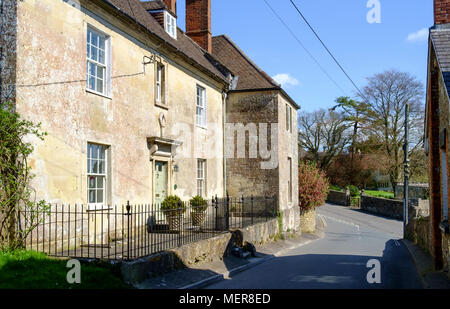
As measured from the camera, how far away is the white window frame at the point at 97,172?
11000 millimetres

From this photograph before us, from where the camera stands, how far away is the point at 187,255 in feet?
34.6

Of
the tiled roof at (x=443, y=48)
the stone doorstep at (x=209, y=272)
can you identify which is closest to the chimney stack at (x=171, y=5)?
the stone doorstep at (x=209, y=272)

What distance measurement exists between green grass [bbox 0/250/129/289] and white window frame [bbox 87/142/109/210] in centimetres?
A: 276

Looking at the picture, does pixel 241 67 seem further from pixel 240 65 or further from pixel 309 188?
pixel 309 188

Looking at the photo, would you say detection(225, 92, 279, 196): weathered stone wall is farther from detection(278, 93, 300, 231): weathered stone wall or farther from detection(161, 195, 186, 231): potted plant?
detection(161, 195, 186, 231): potted plant

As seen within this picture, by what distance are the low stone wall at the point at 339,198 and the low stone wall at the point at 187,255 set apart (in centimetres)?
3460

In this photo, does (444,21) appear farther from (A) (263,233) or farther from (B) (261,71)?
(B) (261,71)

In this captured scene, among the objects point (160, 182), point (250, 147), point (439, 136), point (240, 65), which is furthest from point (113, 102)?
point (240, 65)

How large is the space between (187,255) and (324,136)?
47510 mm

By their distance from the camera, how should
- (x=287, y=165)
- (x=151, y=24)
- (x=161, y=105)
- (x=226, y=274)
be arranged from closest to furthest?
(x=226, y=274) < (x=161, y=105) < (x=151, y=24) < (x=287, y=165)

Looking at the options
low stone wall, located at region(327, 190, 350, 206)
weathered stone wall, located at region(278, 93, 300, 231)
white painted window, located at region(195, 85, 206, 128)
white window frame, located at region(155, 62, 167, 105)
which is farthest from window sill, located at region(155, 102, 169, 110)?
low stone wall, located at region(327, 190, 350, 206)

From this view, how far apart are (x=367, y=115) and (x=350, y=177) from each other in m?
8.89

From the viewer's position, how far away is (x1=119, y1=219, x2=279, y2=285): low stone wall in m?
8.36

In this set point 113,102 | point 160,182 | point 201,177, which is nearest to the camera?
point 113,102
